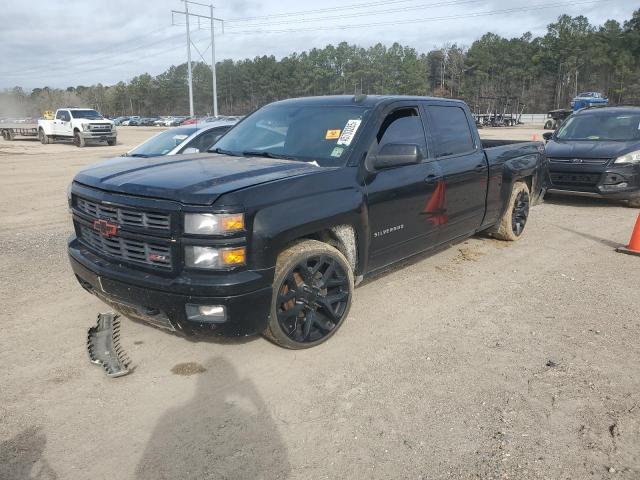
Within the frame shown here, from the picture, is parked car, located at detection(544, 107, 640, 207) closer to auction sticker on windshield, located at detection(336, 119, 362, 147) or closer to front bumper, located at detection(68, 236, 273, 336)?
auction sticker on windshield, located at detection(336, 119, 362, 147)

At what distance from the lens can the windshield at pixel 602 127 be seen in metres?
9.59

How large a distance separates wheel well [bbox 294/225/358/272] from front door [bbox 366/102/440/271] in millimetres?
191

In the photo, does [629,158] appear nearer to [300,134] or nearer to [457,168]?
[457,168]

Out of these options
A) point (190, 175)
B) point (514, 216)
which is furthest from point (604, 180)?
point (190, 175)

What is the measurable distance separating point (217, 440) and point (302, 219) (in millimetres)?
1499

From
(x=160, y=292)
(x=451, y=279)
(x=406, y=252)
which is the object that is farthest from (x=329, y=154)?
(x=451, y=279)

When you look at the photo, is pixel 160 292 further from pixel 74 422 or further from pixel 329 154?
pixel 329 154

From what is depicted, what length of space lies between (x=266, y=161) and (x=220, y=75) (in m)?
115

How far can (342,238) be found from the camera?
398 cm

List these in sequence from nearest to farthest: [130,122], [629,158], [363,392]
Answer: [363,392]
[629,158]
[130,122]

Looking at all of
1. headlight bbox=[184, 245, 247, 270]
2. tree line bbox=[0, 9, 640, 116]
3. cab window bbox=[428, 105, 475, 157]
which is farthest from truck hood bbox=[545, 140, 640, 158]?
tree line bbox=[0, 9, 640, 116]

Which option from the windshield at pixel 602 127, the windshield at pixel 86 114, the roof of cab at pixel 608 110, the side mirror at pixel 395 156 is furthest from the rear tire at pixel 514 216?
the windshield at pixel 86 114

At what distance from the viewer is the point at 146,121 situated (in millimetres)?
80938

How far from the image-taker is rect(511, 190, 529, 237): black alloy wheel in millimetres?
6922
